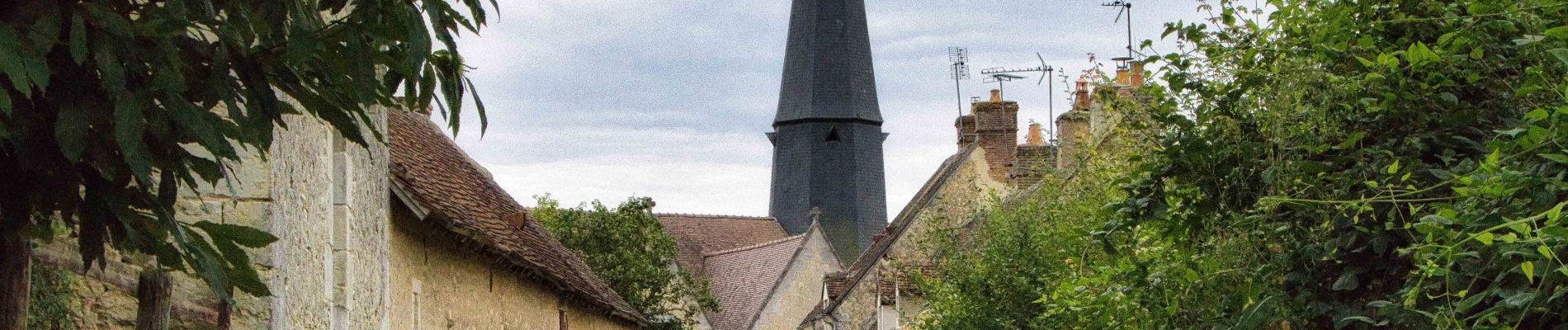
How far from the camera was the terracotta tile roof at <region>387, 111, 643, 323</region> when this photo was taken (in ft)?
43.6

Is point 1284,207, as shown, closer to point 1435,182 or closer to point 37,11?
point 1435,182

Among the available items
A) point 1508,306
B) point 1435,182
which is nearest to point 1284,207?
point 1435,182

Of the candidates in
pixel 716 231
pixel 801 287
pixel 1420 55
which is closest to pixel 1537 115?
pixel 1420 55

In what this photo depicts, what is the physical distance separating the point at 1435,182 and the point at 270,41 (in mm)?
4504

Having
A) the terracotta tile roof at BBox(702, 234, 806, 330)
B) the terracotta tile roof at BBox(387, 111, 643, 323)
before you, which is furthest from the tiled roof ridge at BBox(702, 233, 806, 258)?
the terracotta tile roof at BBox(387, 111, 643, 323)

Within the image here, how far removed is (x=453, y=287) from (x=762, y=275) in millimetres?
39570

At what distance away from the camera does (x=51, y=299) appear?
22.7ft

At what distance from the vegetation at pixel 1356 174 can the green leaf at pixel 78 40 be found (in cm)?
417

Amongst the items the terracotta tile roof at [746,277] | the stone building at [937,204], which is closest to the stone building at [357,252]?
the stone building at [937,204]

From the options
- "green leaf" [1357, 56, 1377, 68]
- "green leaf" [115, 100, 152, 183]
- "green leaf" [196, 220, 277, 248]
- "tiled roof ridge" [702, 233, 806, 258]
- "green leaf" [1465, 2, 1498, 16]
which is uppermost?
"tiled roof ridge" [702, 233, 806, 258]

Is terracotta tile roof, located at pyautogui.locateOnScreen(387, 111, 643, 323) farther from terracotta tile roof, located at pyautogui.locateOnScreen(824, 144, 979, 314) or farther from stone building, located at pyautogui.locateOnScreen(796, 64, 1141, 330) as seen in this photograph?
terracotta tile roof, located at pyautogui.locateOnScreen(824, 144, 979, 314)

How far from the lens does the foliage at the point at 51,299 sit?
22.2ft

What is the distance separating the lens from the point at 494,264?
16.1 meters

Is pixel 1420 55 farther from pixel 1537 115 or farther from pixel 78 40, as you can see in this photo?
pixel 78 40
